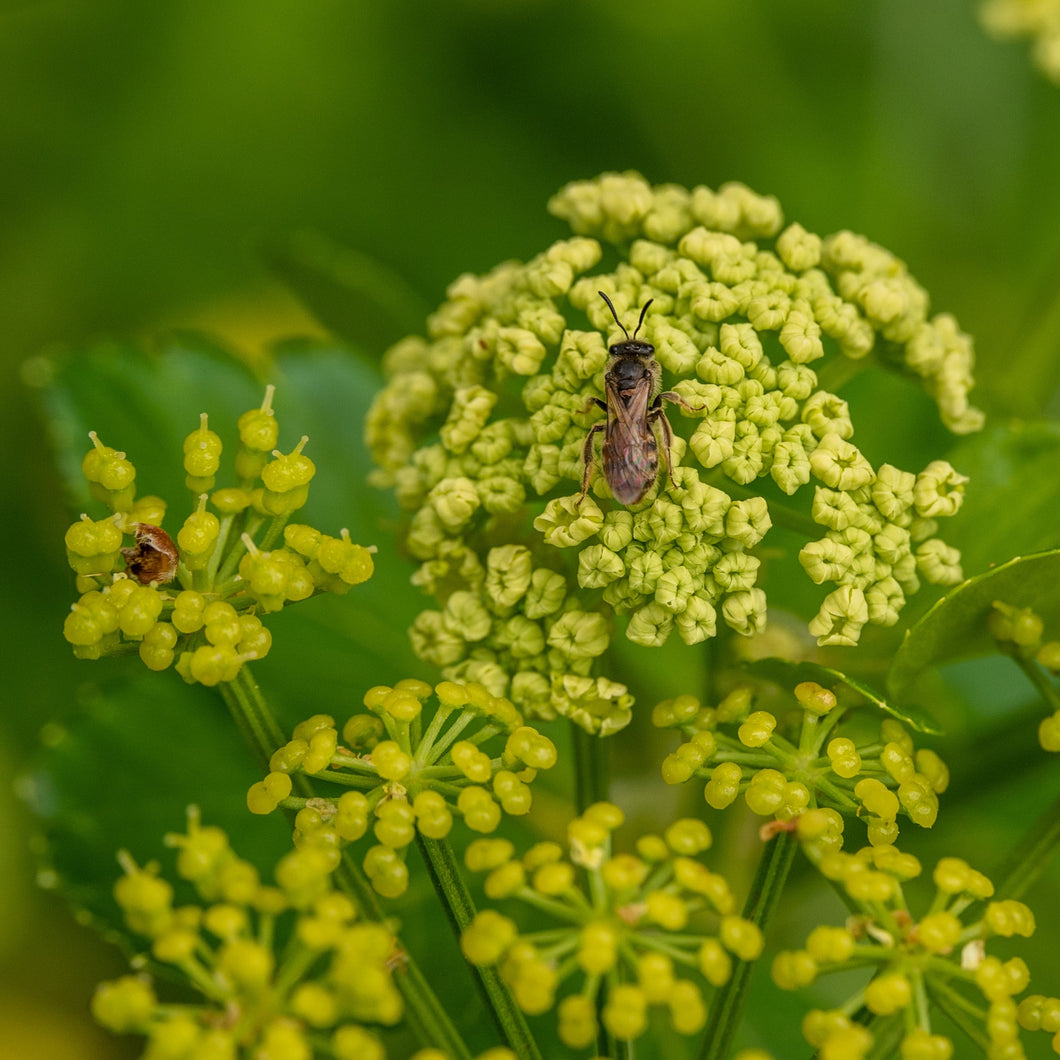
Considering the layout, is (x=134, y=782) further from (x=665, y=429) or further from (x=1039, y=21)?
(x=1039, y=21)


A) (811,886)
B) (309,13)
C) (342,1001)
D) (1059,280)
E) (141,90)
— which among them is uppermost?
(309,13)

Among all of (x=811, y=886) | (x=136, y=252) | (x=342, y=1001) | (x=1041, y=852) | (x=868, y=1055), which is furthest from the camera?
(x=136, y=252)

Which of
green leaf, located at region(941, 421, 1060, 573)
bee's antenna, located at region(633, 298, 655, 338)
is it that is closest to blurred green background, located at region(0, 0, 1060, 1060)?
green leaf, located at region(941, 421, 1060, 573)

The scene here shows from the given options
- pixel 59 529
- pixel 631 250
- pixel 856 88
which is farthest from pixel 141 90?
pixel 631 250

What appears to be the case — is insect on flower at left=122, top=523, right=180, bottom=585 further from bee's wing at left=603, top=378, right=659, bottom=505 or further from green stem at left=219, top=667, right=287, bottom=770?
bee's wing at left=603, top=378, right=659, bottom=505

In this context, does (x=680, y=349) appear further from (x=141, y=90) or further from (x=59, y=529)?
(x=141, y=90)

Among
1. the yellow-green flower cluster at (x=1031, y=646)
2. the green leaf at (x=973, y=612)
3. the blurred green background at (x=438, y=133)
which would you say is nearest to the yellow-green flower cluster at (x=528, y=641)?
the green leaf at (x=973, y=612)

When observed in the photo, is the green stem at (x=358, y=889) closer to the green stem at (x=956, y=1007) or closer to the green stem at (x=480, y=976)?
the green stem at (x=480, y=976)
